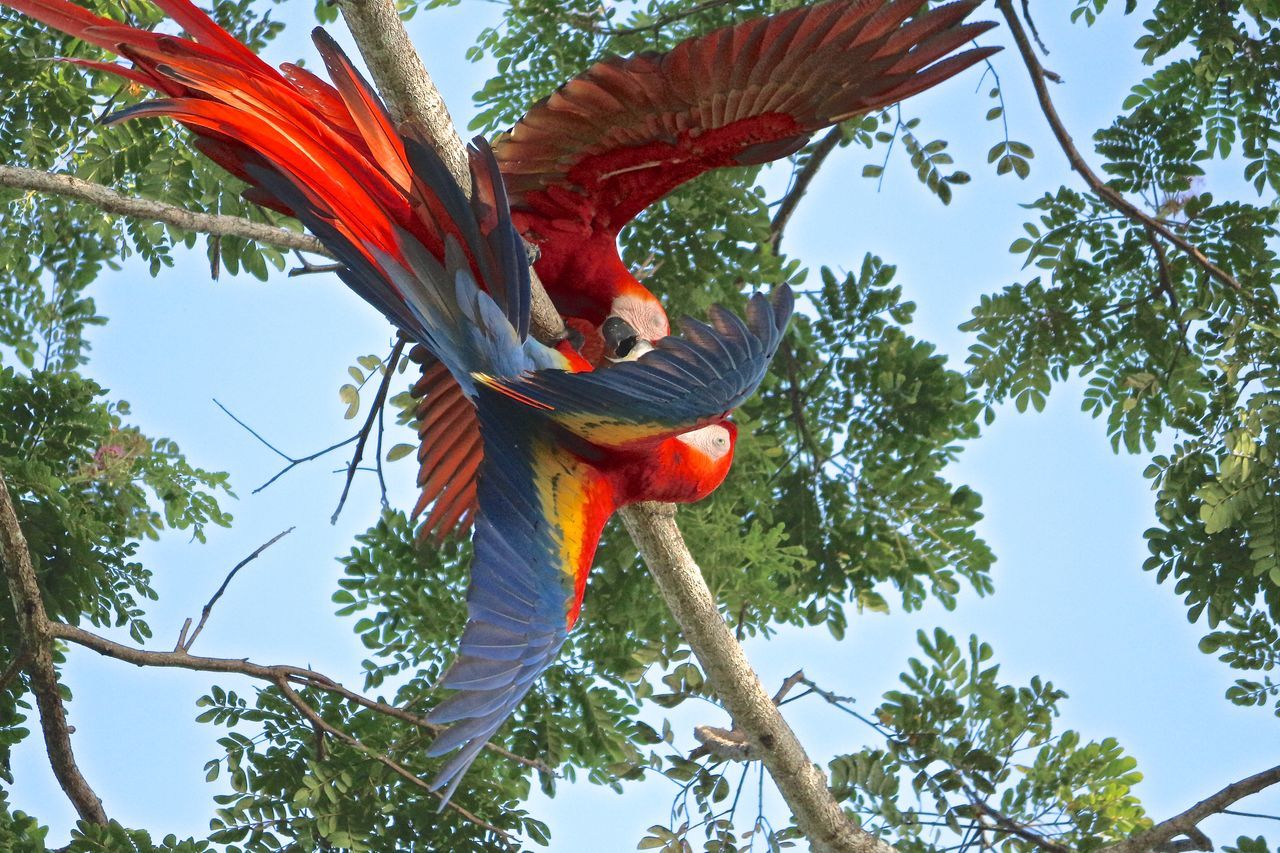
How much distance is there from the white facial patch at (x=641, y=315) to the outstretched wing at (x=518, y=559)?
258 mm

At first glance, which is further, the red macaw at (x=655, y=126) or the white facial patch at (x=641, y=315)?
the white facial patch at (x=641, y=315)

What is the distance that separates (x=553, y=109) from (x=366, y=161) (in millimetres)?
289

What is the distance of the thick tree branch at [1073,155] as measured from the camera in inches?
80.9

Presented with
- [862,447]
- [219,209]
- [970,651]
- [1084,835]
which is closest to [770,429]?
[862,447]

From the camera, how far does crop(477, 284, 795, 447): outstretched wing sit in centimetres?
115

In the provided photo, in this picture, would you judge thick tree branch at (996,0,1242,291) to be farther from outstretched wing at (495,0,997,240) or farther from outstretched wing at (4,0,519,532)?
outstretched wing at (4,0,519,532)

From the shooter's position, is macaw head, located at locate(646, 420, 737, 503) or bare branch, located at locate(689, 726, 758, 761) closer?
macaw head, located at locate(646, 420, 737, 503)

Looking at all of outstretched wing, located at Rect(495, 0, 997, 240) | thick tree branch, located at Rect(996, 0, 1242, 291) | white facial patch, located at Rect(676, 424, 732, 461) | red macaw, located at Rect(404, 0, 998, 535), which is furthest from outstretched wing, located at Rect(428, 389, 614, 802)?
thick tree branch, located at Rect(996, 0, 1242, 291)

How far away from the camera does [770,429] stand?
243 centimetres

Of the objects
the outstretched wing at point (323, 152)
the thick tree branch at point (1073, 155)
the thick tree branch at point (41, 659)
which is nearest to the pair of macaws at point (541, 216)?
the outstretched wing at point (323, 152)

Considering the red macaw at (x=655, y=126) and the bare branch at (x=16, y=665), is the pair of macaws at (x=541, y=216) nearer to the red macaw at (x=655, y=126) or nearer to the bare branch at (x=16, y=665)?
the red macaw at (x=655, y=126)

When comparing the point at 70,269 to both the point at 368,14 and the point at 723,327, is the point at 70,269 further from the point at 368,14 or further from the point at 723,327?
the point at 723,327

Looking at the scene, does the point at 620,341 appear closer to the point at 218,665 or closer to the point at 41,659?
the point at 218,665

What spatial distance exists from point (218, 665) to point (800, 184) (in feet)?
4.76
